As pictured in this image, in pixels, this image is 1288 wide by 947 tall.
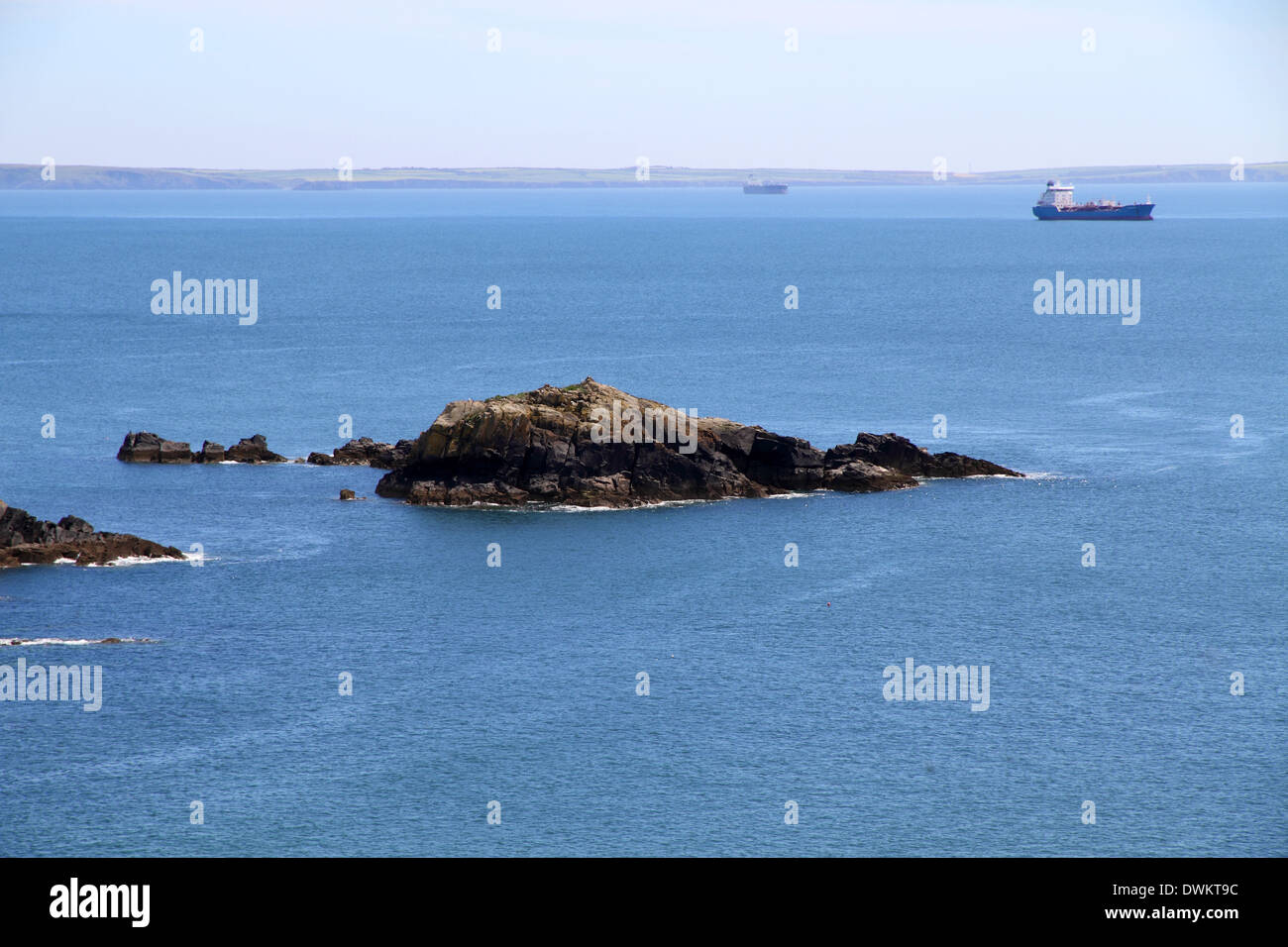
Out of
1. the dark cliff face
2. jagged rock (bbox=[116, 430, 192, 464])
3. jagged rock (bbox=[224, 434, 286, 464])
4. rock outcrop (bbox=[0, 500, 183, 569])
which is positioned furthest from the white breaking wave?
jagged rock (bbox=[116, 430, 192, 464])

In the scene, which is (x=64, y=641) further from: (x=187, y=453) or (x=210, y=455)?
(x=187, y=453)

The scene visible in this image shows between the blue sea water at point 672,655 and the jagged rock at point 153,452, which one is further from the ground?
the jagged rock at point 153,452

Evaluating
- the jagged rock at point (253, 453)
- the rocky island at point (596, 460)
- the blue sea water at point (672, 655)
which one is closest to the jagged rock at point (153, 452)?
the blue sea water at point (672, 655)

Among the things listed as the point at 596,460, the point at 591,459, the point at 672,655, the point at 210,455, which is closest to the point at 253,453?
the point at 210,455

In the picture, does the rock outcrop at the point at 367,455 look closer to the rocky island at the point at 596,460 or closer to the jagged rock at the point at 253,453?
the jagged rock at the point at 253,453

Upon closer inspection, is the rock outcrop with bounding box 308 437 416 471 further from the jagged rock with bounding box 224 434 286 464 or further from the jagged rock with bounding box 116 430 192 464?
the jagged rock with bounding box 116 430 192 464
